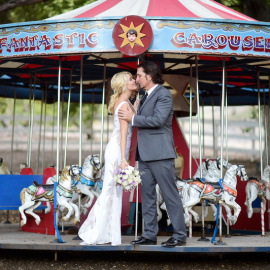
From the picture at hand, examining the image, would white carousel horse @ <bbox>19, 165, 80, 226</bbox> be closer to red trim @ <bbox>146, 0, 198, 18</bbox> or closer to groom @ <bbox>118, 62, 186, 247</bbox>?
groom @ <bbox>118, 62, 186, 247</bbox>

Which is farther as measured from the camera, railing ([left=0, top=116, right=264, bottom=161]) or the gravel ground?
railing ([left=0, top=116, right=264, bottom=161])

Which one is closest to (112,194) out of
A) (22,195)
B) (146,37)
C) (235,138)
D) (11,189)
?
(146,37)

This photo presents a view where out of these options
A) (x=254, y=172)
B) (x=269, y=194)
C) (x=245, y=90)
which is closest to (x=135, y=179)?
(x=269, y=194)

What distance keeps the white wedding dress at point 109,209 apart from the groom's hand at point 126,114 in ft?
0.40

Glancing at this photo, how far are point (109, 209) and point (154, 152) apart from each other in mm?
1000

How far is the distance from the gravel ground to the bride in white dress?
1.57 feet

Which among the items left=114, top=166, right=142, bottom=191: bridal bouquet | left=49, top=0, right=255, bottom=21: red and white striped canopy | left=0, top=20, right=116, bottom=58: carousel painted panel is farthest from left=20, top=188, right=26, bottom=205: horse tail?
left=49, top=0, right=255, bottom=21: red and white striped canopy

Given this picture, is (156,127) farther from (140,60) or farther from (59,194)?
(140,60)

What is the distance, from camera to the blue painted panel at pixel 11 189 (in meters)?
9.86

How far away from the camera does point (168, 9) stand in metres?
9.62

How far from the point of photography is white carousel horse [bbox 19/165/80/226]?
8391 millimetres

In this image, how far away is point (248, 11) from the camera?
1655 cm

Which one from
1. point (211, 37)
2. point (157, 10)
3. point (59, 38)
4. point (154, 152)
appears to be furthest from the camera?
point (157, 10)

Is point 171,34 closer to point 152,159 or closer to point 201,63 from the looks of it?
point 152,159
